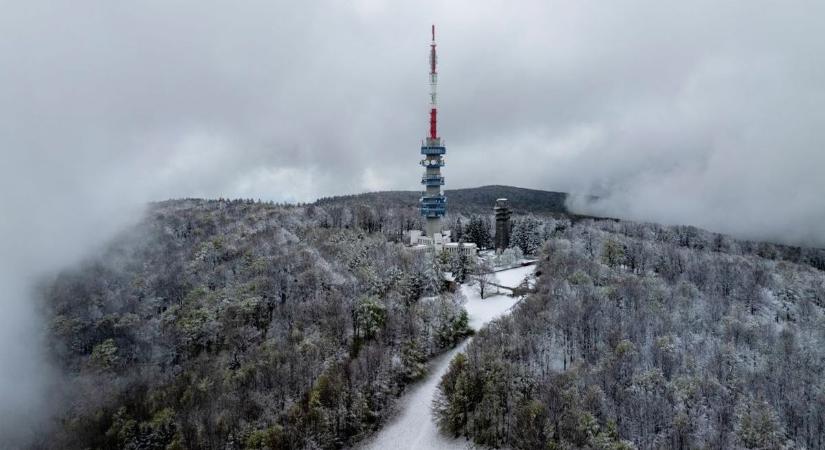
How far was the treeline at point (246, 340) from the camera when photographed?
5356 centimetres

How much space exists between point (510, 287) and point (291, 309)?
37210mm

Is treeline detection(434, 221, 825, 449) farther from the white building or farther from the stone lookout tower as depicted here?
the stone lookout tower

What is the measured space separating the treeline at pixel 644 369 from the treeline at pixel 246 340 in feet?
37.2

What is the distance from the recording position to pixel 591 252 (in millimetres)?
100688

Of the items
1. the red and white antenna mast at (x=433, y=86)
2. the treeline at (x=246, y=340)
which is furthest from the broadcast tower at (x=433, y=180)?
the treeline at (x=246, y=340)

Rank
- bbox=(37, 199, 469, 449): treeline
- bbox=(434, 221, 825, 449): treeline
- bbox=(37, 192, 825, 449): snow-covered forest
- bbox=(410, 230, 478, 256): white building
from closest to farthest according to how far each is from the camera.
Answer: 1. bbox=(434, 221, 825, 449): treeline
2. bbox=(37, 192, 825, 449): snow-covered forest
3. bbox=(37, 199, 469, 449): treeline
4. bbox=(410, 230, 478, 256): white building

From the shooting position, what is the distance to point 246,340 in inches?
2790

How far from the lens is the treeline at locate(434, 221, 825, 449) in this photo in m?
40.9

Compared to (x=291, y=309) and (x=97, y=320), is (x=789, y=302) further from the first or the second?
(x=97, y=320)

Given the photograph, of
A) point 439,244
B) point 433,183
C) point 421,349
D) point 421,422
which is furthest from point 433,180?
point 421,422

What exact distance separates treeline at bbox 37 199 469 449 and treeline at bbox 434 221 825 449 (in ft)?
37.2

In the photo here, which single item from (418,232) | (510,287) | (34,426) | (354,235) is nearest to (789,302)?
(510,287)

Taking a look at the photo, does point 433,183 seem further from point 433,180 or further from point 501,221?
point 501,221

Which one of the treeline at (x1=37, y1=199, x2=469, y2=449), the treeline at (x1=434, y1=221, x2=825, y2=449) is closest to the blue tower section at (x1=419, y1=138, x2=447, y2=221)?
the treeline at (x1=37, y1=199, x2=469, y2=449)
